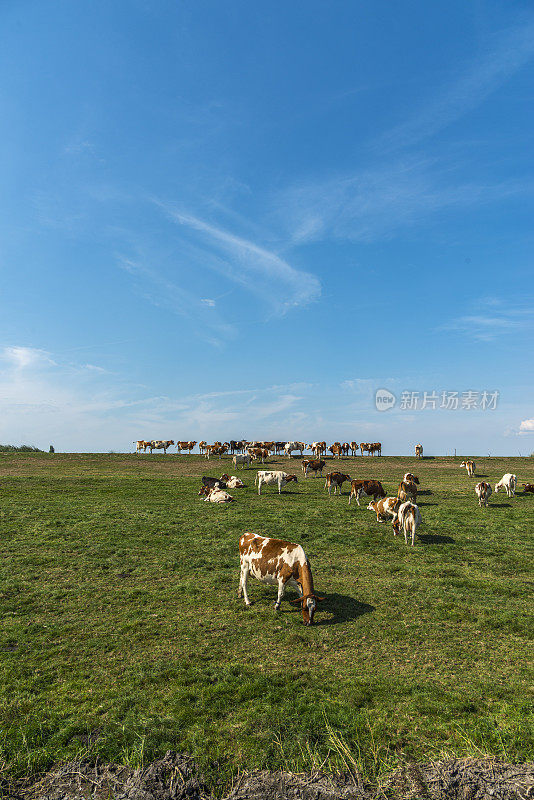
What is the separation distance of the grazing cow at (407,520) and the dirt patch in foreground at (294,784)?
40.3 ft

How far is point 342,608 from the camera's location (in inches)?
457

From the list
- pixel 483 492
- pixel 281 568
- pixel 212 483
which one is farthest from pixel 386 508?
pixel 212 483

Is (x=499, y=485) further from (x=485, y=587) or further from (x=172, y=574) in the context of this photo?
(x=172, y=574)

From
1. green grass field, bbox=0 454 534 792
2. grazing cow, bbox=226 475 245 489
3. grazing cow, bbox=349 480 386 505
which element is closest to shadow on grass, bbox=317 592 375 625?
green grass field, bbox=0 454 534 792

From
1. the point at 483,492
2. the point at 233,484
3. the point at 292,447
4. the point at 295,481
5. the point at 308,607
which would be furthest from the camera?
the point at 292,447

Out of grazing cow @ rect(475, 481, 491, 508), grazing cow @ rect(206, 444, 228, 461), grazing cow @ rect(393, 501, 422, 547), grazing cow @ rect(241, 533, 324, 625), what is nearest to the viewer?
grazing cow @ rect(241, 533, 324, 625)

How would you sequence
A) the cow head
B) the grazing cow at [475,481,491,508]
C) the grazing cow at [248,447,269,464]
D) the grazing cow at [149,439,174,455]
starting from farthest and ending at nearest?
the grazing cow at [149,439,174,455]
the grazing cow at [248,447,269,464]
the grazing cow at [475,481,491,508]
the cow head

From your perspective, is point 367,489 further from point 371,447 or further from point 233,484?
point 371,447

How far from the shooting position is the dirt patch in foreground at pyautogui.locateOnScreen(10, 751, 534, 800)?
5582mm

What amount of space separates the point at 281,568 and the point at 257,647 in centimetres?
228

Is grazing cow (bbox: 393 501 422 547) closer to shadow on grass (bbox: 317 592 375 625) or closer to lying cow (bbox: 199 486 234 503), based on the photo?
shadow on grass (bbox: 317 592 375 625)

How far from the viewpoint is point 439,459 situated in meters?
55.3

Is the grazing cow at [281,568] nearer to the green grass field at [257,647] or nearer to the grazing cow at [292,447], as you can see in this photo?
the green grass field at [257,647]

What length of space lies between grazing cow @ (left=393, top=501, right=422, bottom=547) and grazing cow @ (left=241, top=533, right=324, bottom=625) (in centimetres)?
810
